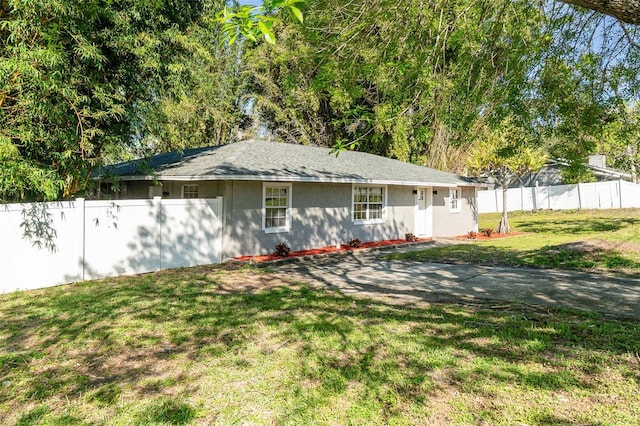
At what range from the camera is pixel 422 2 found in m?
5.34

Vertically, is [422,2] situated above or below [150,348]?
above

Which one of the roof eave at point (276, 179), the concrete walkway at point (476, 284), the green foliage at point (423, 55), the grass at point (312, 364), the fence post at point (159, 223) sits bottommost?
the grass at point (312, 364)

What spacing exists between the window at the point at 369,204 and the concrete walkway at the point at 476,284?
4.17 meters

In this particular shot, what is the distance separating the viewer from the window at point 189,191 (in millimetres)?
13120

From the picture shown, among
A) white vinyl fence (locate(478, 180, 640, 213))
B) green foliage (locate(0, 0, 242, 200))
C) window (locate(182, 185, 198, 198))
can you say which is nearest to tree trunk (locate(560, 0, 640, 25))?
green foliage (locate(0, 0, 242, 200))

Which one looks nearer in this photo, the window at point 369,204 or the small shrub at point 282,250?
the small shrub at point 282,250

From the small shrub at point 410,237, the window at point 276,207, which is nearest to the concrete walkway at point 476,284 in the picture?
the window at point 276,207

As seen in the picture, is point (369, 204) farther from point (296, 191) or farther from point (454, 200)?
point (454, 200)

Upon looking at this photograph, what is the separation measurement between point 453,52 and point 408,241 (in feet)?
34.1

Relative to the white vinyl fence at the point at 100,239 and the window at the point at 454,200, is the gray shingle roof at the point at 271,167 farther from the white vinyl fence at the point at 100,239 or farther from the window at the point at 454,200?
the white vinyl fence at the point at 100,239

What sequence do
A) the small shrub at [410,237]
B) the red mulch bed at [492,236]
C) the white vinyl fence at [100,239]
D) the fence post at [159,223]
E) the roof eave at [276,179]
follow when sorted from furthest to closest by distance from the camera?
the red mulch bed at [492,236], the small shrub at [410,237], the roof eave at [276,179], the fence post at [159,223], the white vinyl fence at [100,239]

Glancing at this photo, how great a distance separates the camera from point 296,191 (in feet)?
43.4

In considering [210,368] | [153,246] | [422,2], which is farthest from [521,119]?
[153,246]

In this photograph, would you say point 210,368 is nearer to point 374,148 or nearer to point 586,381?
point 586,381
